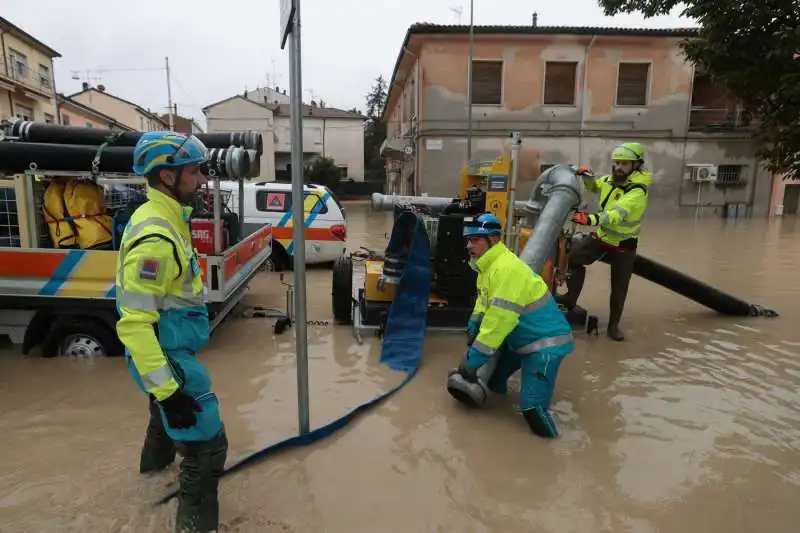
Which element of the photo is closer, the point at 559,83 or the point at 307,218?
the point at 307,218

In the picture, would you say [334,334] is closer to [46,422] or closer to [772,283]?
[46,422]

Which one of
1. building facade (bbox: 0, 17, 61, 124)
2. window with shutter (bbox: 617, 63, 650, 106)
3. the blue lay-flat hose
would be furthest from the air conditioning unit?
building facade (bbox: 0, 17, 61, 124)

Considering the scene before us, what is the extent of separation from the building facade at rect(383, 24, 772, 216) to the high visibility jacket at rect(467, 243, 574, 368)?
17220 millimetres

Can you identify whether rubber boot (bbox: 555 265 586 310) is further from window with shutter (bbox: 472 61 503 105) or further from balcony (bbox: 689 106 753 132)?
balcony (bbox: 689 106 753 132)

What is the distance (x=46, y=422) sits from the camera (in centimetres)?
404

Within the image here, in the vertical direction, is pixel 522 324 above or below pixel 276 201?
below

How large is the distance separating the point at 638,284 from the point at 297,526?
7.85 m

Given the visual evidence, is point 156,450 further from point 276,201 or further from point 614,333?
point 276,201

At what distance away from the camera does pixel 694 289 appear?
23.1 ft

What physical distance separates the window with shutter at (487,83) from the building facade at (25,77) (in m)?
21.2

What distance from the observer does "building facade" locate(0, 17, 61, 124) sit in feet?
92.4

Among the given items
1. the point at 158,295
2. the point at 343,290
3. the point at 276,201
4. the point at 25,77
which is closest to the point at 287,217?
the point at 276,201

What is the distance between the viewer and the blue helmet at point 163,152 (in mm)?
2572

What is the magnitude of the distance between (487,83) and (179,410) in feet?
66.2
